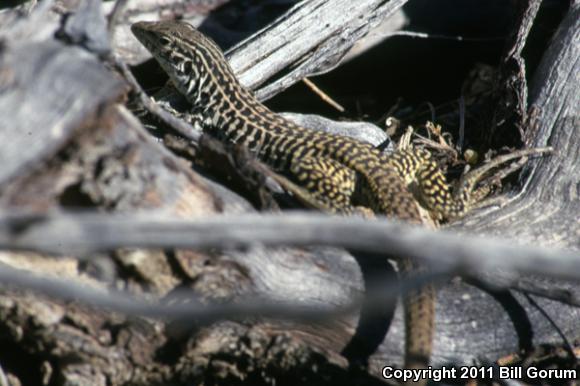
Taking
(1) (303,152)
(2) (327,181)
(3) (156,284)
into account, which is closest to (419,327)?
(3) (156,284)

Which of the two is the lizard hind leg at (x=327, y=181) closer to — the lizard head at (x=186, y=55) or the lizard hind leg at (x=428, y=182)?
the lizard hind leg at (x=428, y=182)

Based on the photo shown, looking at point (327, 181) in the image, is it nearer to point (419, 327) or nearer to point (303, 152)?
point (303, 152)

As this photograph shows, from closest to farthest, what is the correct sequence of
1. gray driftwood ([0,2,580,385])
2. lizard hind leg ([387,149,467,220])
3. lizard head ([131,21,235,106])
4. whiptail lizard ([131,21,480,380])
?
1. gray driftwood ([0,2,580,385])
2. whiptail lizard ([131,21,480,380])
3. lizard hind leg ([387,149,467,220])
4. lizard head ([131,21,235,106])

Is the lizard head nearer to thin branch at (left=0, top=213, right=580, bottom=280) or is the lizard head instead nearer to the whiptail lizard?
the whiptail lizard

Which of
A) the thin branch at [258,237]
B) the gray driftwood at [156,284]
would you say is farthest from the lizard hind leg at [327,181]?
the thin branch at [258,237]

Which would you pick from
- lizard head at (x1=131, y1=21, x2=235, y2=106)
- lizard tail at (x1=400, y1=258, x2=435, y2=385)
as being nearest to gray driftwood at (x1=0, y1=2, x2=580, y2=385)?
lizard tail at (x1=400, y1=258, x2=435, y2=385)

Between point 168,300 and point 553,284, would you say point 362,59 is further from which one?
point 168,300

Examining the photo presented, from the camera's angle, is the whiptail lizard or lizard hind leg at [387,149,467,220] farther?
lizard hind leg at [387,149,467,220]
